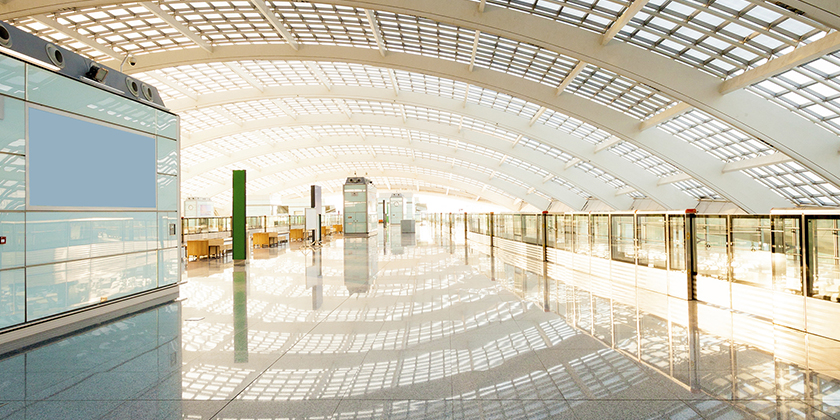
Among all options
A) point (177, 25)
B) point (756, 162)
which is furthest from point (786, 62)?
point (177, 25)

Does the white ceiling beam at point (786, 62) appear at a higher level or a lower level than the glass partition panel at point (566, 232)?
higher

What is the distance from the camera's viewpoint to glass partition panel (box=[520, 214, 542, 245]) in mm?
14398

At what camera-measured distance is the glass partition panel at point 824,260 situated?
506cm

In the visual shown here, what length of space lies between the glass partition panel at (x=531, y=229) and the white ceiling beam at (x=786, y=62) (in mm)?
13858

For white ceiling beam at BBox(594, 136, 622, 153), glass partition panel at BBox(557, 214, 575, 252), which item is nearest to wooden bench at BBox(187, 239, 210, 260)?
glass partition panel at BBox(557, 214, 575, 252)

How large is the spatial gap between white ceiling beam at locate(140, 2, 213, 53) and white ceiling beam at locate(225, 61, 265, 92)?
4.24m

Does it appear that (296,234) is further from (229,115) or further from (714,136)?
(714,136)

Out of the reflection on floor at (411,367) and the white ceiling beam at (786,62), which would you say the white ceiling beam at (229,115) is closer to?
the white ceiling beam at (786,62)

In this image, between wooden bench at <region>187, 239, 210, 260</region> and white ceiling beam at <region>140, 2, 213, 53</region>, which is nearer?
wooden bench at <region>187, 239, 210, 260</region>

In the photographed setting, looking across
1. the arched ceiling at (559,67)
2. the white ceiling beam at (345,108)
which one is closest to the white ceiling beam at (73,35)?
the arched ceiling at (559,67)

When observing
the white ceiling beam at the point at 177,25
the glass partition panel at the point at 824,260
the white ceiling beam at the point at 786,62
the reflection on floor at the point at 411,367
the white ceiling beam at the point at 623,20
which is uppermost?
the white ceiling beam at the point at 177,25

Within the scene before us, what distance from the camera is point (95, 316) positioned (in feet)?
22.9

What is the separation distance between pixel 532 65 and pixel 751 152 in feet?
60.3

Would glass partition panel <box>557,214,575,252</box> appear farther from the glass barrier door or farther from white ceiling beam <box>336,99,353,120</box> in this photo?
white ceiling beam <box>336,99,353,120</box>
